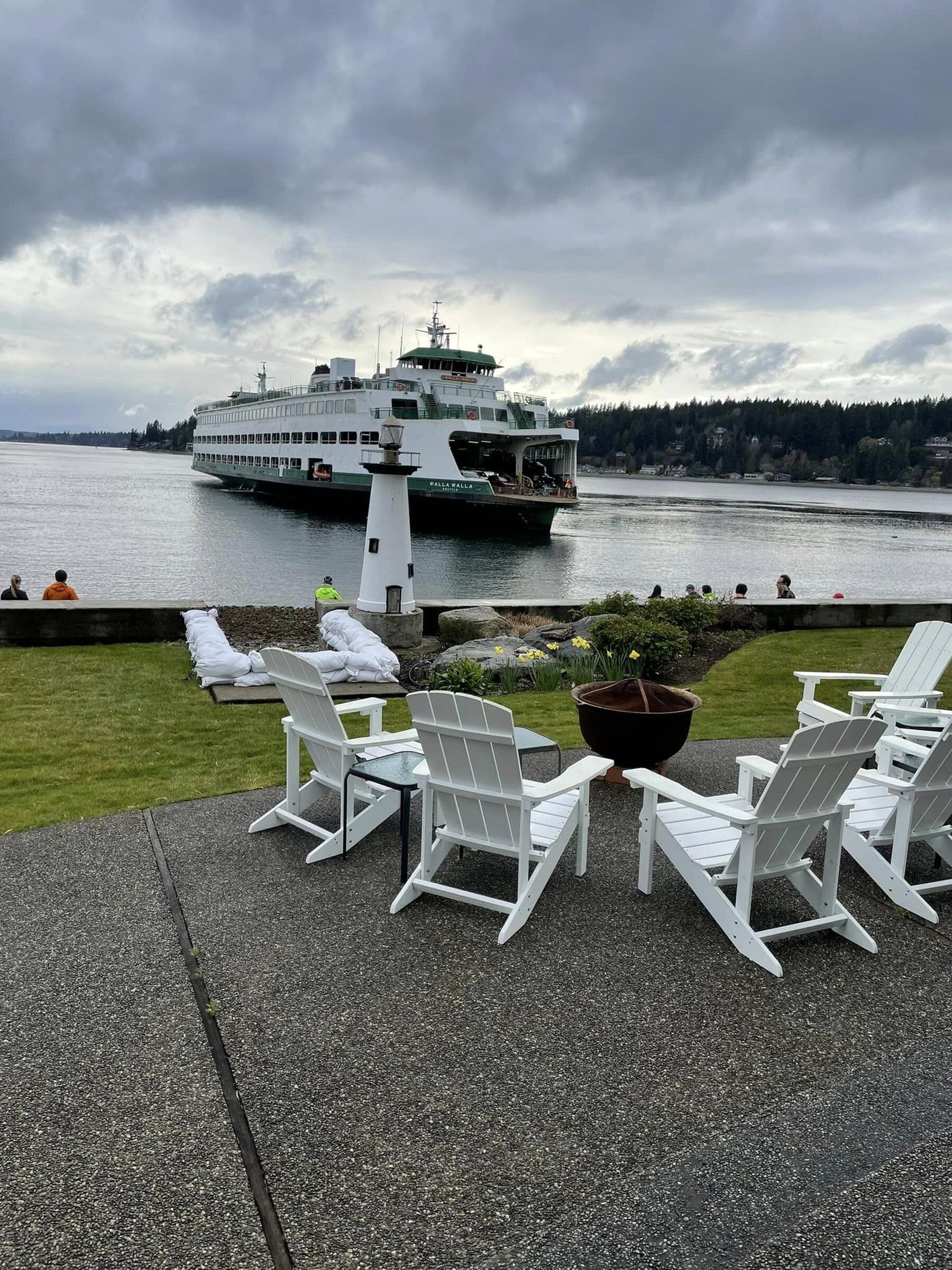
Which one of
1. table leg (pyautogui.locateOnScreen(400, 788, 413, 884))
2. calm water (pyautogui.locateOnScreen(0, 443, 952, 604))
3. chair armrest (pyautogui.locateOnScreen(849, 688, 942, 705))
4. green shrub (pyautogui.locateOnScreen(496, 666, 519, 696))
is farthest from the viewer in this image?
calm water (pyautogui.locateOnScreen(0, 443, 952, 604))

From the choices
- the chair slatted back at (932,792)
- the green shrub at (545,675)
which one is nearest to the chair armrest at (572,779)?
the chair slatted back at (932,792)

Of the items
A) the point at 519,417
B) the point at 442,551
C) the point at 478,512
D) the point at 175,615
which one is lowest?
the point at 442,551

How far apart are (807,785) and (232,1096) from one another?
2.32 meters

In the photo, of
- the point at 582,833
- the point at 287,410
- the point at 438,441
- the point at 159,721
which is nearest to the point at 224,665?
the point at 159,721

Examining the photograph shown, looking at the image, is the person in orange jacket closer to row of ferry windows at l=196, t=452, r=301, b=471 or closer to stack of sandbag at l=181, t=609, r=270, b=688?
stack of sandbag at l=181, t=609, r=270, b=688

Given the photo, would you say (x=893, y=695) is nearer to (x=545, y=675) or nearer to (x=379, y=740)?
(x=379, y=740)

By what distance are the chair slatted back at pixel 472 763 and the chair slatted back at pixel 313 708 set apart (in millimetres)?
619

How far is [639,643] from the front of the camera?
29.6ft

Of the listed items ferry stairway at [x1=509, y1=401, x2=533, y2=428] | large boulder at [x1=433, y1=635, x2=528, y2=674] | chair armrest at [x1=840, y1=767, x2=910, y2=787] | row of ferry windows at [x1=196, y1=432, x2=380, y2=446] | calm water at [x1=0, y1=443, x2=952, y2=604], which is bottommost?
calm water at [x1=0, y1=443, x2=952, y2=604]

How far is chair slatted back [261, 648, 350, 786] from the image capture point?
4293 millimetres

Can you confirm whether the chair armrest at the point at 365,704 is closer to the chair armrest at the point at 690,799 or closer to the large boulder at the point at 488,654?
the chair armrest at the point at 690,799

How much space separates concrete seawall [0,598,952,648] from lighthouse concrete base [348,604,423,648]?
2.41 ft

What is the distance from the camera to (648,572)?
3750 centimetres

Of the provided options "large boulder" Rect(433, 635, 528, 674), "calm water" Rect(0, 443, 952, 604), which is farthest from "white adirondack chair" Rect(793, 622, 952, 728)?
"calm water" Rect(0, 443, 952, 604)
